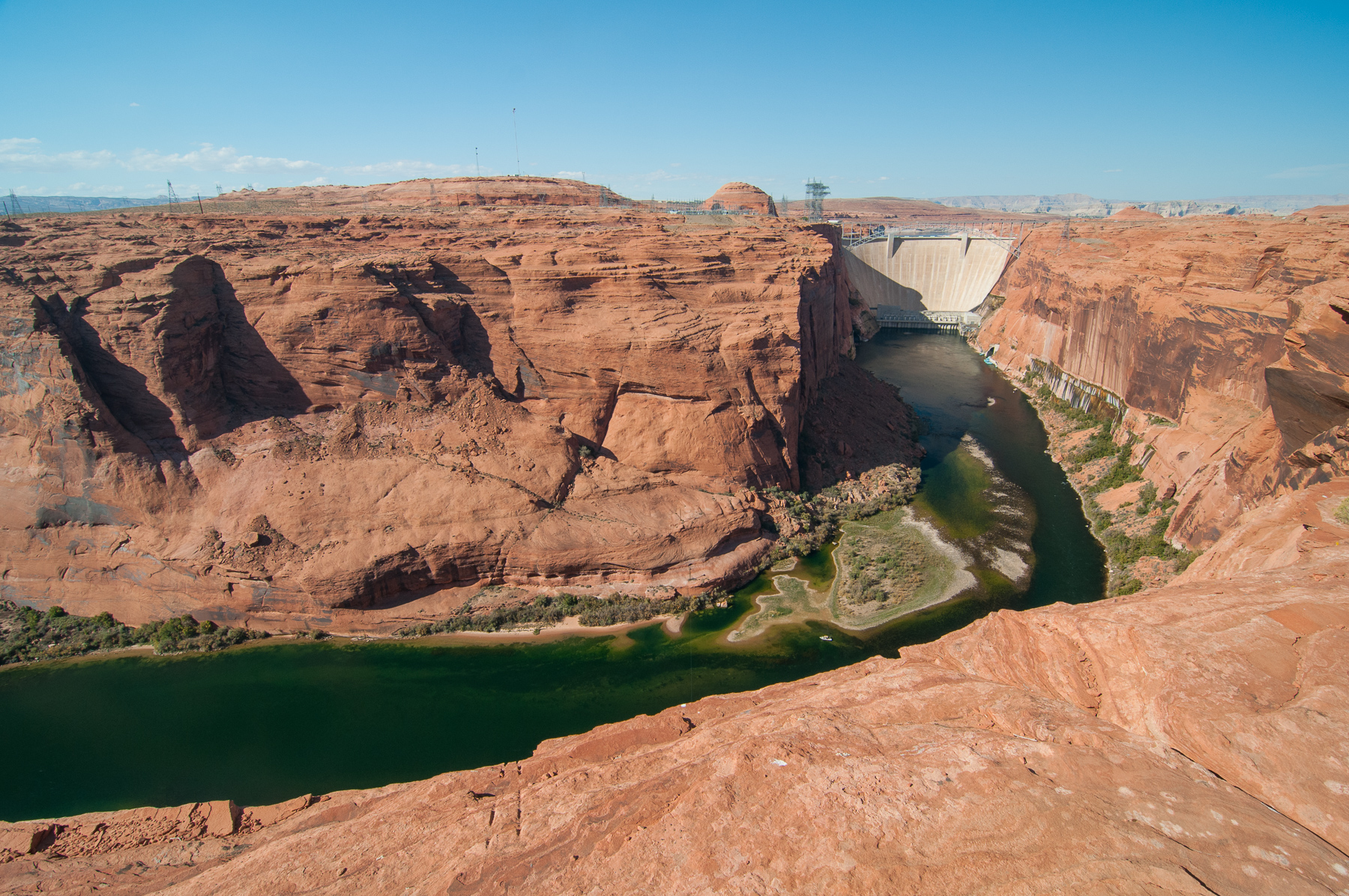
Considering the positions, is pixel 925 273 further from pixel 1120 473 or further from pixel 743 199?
pixel 1120 473

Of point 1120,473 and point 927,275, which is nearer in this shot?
point 1120,473

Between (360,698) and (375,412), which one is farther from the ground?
(375,412)

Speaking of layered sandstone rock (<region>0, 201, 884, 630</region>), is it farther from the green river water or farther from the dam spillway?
the dam spillway

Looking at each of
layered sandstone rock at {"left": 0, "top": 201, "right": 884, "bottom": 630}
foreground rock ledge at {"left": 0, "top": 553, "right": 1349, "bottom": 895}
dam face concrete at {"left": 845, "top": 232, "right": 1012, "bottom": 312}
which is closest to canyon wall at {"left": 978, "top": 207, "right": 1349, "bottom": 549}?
foreground rock ledge at {"left": 0, "top": 553, "right": 1349, "bottom": 895}

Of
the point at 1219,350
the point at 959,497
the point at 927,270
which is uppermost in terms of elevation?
the point at 927,270

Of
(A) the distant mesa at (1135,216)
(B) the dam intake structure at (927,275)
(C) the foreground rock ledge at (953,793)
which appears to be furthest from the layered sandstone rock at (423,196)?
(A) the distant mesa at (1135,216)

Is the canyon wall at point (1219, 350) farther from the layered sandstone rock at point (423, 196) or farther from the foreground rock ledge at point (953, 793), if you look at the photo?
the layered sandstone rock at point (423, 196)

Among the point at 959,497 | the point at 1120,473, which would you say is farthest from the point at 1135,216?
the point at 959,497
